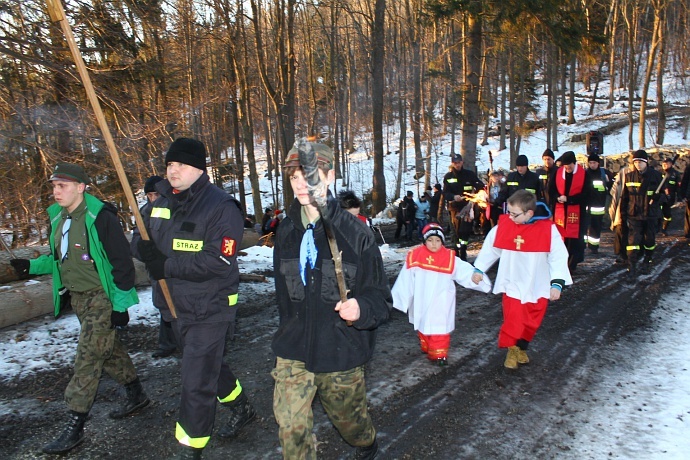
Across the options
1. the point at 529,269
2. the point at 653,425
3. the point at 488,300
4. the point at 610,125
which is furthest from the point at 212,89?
the point at 610,125

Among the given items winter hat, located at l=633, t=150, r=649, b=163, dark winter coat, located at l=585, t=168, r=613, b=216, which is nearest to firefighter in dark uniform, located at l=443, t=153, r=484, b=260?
dark winter coat, located at l=585, t=168, r=613, b=216

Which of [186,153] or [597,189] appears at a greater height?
[186,153]

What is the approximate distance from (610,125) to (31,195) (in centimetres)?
3786

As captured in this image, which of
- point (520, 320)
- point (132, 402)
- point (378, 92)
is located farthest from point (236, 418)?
point (378, 92)

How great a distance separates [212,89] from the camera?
25.7 metres

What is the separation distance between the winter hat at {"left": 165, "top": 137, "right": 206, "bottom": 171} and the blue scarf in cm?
111

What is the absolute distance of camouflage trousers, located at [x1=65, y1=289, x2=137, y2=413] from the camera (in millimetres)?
3844

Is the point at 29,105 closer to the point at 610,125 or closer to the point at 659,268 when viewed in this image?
the point at 659,268

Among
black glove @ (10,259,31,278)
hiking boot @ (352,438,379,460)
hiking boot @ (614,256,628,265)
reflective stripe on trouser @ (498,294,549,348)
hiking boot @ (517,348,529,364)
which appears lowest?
hiking boot @ (517,348,529,364)

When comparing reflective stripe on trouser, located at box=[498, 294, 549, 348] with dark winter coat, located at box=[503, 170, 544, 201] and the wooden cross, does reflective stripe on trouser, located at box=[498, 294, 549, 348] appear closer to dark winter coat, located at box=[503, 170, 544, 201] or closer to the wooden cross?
the wooden cross

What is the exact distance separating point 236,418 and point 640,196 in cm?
858

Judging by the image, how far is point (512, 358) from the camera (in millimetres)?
5148

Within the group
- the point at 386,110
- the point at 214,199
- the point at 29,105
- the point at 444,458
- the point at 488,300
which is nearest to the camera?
the point at 214,199

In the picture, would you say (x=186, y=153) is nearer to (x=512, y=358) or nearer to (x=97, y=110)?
(x=97, y=110)
